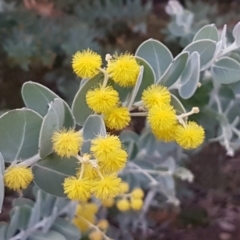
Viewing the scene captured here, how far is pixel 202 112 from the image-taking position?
2.55 ft

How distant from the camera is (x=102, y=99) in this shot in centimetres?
47

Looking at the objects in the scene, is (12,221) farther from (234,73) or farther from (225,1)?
(225,1)

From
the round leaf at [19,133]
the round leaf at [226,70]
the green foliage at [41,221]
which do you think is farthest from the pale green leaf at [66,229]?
the round leaf at [226,70]

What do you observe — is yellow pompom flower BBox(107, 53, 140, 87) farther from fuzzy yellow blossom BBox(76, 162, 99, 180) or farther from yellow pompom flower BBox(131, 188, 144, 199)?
yellow pompom flower BBox(131, 188, 144, 199)

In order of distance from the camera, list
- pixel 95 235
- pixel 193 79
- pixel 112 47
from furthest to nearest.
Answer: pixel 112 47
pixel 95 235
pixel 193 79

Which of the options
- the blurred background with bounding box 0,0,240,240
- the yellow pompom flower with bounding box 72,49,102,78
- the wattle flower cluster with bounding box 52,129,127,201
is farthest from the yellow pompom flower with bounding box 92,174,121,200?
the blurred background with bounding box 0,0,240,240

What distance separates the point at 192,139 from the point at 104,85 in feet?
0.33

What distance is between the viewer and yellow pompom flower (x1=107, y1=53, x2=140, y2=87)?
47cm

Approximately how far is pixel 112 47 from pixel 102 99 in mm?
605

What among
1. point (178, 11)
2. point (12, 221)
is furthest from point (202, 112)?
point (12, 221)

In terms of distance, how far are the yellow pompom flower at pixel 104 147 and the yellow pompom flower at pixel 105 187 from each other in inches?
0.9

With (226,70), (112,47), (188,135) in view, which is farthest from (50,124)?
(112,47)

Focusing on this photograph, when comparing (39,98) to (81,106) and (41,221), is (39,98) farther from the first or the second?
(41,221)

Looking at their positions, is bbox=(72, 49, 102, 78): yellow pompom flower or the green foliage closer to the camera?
bbox=(72, 49, 102, 78): yellow pompom flower
